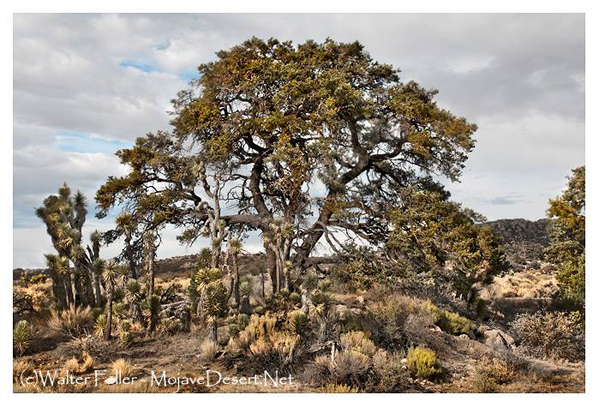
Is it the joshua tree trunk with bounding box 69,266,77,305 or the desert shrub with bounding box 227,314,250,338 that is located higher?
the joshua tree trunk with bounding box 69,266,77,305

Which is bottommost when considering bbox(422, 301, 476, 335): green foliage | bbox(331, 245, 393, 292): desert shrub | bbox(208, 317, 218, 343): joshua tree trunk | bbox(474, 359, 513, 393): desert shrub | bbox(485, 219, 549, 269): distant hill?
bbox(474, 359, 513, 393): desert shrub

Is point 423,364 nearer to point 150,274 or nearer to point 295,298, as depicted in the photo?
point 295,298

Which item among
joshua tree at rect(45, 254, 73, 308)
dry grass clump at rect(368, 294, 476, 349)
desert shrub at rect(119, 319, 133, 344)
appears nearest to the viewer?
desert shrub at rect(119, 319, 133, 344)

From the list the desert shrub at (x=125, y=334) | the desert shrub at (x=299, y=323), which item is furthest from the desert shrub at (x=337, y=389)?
the desert shrub at (x=125, y=334)

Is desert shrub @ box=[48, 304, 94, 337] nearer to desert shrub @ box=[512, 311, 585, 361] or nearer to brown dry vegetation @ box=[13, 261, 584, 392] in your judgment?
brown dry vegetation @ box=[13, 261, 584, 392]

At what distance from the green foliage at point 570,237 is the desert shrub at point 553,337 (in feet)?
3.29

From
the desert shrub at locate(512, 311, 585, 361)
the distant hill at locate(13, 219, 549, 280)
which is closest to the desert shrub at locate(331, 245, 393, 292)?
the desert shrub at locate(512, 311, 585, 361)

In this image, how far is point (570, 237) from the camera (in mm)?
15828

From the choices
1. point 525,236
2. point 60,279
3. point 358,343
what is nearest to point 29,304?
point 60,279

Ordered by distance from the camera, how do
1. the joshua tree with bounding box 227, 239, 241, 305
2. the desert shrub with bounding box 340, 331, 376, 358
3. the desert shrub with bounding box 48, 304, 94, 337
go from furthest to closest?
1. the joshua tree with bounding box 227, 239, 241, 305
2. the desert shrub with bounding box 48, 304, 94, 337
3. the desert shrub with bounding box 340, 331, 376, 358

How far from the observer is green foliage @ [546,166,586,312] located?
49.8ft

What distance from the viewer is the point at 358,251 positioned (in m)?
18.9

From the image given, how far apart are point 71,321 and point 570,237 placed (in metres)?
14.7

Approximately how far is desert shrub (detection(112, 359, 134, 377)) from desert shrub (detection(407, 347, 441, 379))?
629cm
